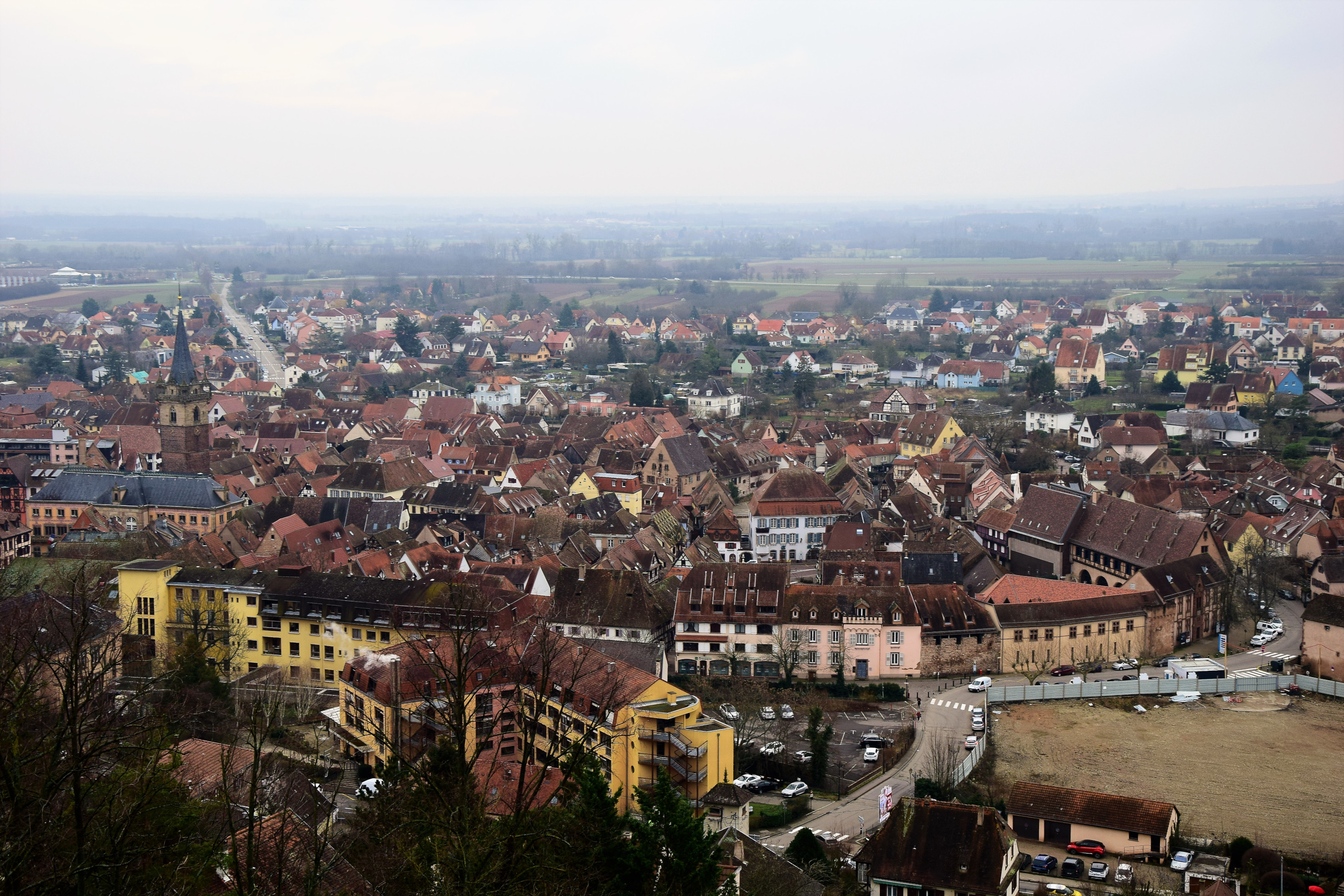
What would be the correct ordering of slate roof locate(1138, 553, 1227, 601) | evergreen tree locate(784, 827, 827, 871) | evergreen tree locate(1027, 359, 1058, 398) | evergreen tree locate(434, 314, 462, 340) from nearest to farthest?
1. evergreen tree locate(784, 827, 827, 871)
2. slate roof locate(1138, 553, 1227, 601)
3. evergreen tree locate(1027, 359, 1058, 398)
4. evergreen tree locate(434, 314, 462, 340)

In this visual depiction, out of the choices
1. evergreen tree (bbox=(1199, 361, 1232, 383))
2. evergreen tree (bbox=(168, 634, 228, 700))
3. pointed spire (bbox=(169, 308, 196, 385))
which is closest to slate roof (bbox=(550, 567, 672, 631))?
evergreen tree (bbox=(168, 634, 228, 700))

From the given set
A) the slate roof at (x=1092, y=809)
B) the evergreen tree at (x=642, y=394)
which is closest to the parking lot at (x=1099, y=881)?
the slate roof at (x=1092, y=809)

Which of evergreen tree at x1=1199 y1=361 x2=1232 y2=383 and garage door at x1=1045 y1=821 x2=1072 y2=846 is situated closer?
garage door at x1=1045 y1=821 x2=1072 y2=846

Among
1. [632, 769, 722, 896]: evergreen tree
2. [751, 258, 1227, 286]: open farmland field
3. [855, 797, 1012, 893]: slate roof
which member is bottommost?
[855, 797, 1012, 893]: slate roof

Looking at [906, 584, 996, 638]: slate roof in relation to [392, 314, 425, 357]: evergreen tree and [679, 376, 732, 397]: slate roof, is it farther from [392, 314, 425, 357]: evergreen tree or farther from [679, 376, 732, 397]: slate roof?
[392, 314, 425, 357]: evergreen tree

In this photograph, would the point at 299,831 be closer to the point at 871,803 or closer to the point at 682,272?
the point at 871,803

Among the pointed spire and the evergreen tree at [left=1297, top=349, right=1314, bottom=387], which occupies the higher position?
the pointed spire

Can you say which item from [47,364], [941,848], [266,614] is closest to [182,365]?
[266,614]

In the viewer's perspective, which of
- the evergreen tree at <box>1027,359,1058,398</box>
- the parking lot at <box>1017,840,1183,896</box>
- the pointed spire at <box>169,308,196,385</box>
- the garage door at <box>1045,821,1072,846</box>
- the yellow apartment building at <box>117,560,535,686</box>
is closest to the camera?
the parking lot at <box>1017,840,1183,896</box>

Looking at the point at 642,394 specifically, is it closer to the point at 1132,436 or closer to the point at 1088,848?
the point at 1132,436
